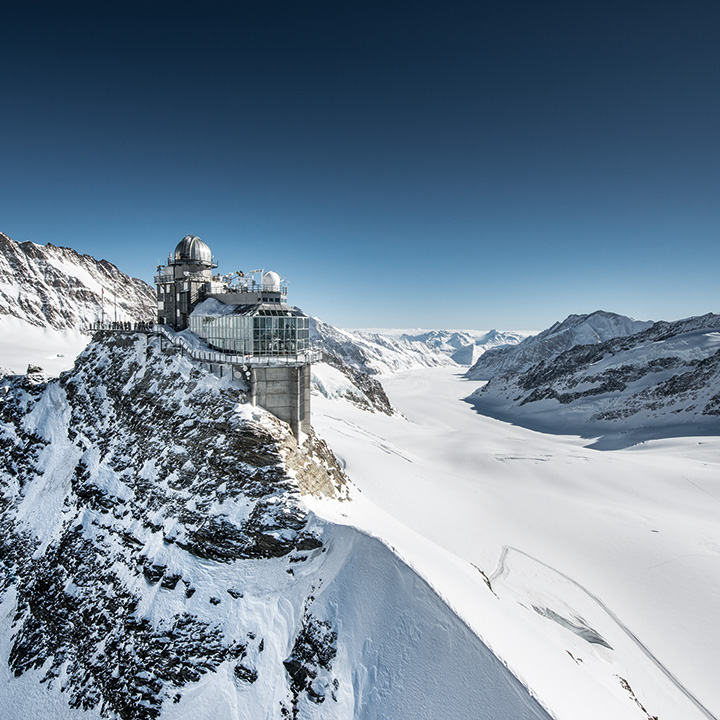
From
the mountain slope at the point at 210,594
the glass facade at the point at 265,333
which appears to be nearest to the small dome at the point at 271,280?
the glass facade at the point at 265,333

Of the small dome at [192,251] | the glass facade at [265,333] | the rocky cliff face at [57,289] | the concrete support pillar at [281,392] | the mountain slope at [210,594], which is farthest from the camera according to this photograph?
the rocky cliff face at [57,289]

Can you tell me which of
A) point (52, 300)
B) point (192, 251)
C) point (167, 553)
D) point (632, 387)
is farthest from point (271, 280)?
point (52, 300)

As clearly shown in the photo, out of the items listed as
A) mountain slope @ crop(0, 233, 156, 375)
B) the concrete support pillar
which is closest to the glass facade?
the concrete support pillar

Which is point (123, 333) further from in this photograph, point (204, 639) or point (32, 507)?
point (204, 639)

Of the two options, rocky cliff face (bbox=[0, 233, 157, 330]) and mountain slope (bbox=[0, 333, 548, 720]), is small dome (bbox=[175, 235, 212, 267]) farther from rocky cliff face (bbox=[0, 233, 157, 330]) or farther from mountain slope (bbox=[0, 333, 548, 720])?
rocky cliff face (bbox=[0, 233, 157, 330])

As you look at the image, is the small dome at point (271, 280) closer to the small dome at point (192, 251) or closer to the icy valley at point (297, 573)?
the icy valley at point (297, 573)

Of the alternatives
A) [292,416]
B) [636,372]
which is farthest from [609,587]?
[636,372]

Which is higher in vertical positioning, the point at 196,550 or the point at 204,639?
the point at 196,550
